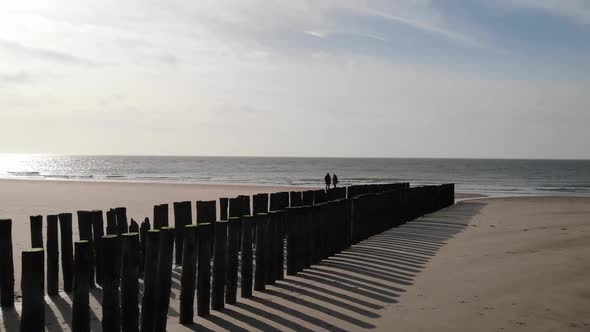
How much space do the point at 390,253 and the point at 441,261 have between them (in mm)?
1061

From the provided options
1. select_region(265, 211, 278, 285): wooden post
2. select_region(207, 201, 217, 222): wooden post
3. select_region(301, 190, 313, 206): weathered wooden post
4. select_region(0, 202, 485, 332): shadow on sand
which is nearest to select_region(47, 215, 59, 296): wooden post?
select_region(0, 202, 485, 332): shadow on sand

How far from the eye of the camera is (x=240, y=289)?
7469 mm

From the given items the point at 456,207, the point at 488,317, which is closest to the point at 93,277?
the point at 488,317

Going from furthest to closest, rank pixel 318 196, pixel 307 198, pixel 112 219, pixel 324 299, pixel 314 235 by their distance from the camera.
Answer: pixel 318 196, pixel 307 198, pixel 314 235, pixel 112 219, pixel 324 299

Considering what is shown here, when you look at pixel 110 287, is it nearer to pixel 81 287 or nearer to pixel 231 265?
pixel 81 287

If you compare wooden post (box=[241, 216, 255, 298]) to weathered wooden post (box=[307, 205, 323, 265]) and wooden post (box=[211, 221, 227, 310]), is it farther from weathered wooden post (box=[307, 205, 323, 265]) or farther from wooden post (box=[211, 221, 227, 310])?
weathered wooden post (box=[307, 205, 323, 265])

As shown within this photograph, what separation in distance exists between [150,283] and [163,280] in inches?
5.5

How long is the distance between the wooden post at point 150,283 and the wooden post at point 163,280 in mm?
42

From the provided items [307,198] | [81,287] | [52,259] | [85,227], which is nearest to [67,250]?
[52,259]

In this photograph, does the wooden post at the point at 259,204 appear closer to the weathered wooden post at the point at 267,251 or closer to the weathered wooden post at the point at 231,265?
the weathered wooden post at the point at 267,251

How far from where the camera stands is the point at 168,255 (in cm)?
533

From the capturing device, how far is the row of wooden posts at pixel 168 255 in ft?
15.7

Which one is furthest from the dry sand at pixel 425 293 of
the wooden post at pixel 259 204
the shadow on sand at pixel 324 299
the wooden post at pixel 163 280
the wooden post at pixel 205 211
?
the wooden post at pixel 259 204

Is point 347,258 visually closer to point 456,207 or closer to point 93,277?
point 93,277
